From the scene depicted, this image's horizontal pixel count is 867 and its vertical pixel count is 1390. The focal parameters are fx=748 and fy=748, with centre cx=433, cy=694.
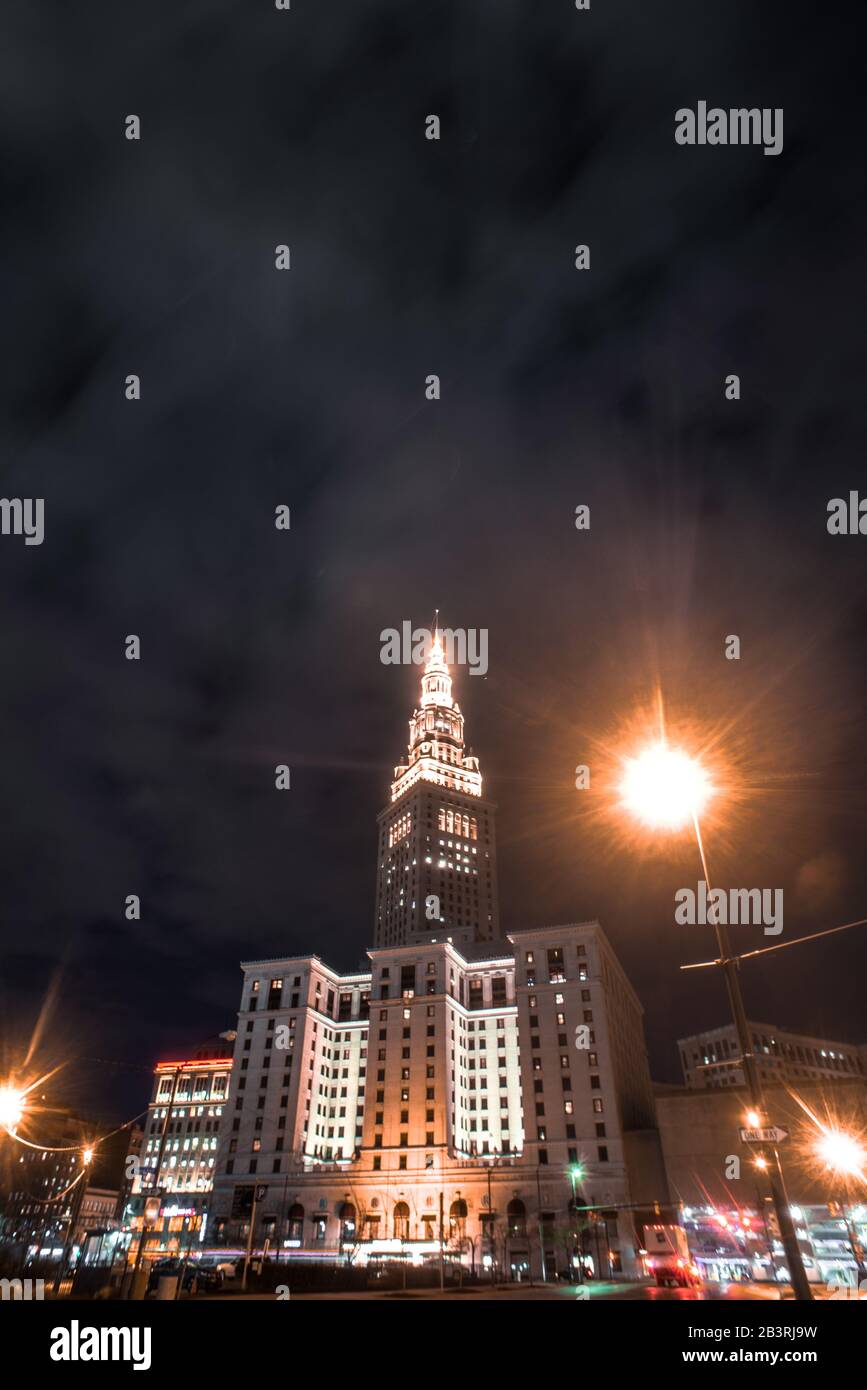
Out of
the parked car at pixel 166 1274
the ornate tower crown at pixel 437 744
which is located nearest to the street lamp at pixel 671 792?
the parked car at pixel 166 1274

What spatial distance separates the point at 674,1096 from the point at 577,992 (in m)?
16.5

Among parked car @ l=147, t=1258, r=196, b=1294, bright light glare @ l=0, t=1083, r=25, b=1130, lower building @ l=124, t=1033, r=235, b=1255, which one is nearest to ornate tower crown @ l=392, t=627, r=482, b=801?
lower building @ l=124, t=1033, r=235, b=1255

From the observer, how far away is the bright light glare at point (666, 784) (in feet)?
58.9

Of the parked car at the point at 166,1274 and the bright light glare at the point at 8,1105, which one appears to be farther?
the parked car at the point at 166,1274

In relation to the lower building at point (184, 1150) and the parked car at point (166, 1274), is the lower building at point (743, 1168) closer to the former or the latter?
the parked car at point (166, 1274)

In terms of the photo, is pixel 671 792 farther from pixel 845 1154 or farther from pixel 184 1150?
pixel 184 1150

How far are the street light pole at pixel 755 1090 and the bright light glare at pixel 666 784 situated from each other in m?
0.54

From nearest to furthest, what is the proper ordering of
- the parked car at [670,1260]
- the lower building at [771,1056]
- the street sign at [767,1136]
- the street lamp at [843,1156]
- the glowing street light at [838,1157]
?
the street sign at [767,1136], the parked car at [670,1260], the street lamp at [843,1156], the glowing street light at [838,1157], the lower building at [771,1056]

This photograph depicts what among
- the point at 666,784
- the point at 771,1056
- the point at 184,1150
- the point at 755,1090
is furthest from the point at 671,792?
the point at 771,1056

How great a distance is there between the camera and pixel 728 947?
1597 centimetres

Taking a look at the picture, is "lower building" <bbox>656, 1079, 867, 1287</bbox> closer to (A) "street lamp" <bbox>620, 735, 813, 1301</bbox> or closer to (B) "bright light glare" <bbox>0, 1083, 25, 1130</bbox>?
(B) "bright light glare" <bbox>0, 1083, 25, 1130</bbox>

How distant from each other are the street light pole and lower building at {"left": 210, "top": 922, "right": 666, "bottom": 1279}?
228 feet
